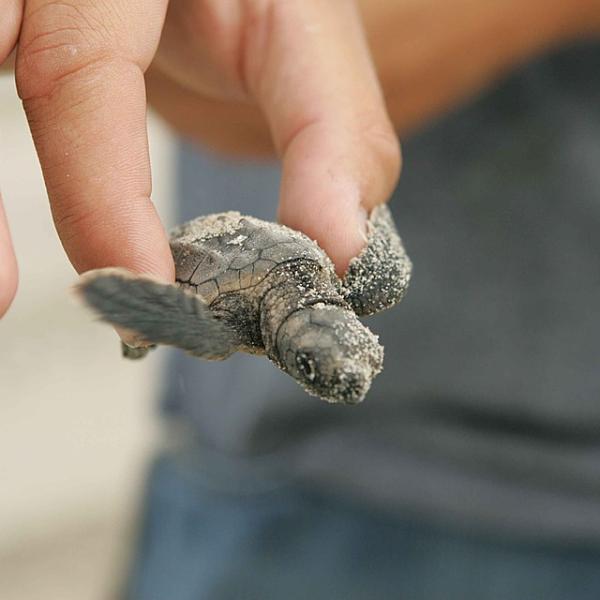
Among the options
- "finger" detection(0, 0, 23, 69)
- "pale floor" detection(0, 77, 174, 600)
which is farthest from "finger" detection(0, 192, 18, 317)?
"pale floor" detection(0, 77, 174, 600)

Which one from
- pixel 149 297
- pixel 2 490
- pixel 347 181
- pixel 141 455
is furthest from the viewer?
pixel 141 455

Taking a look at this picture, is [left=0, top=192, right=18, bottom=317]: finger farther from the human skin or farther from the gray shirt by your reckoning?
the gray shirt

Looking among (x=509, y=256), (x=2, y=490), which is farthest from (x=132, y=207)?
(x=2, y=490)

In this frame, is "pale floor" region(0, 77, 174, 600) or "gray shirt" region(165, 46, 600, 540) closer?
"gray shirt" region(165, 46, 600, 540)

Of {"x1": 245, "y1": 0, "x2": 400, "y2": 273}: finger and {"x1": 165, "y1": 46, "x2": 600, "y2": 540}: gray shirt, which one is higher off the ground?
{"x1": 245, "y1": 0, "x2": 400, "y2": 273}: finger

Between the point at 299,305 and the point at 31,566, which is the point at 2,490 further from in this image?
the point at 299,305

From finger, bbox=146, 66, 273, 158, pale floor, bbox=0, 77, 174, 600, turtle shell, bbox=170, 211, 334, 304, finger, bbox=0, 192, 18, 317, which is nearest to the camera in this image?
finger, bbox=0, 192, 18, 317

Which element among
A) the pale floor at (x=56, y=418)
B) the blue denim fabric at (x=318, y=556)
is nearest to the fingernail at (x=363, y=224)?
the blue denim fabric at (x=318, y=556)
